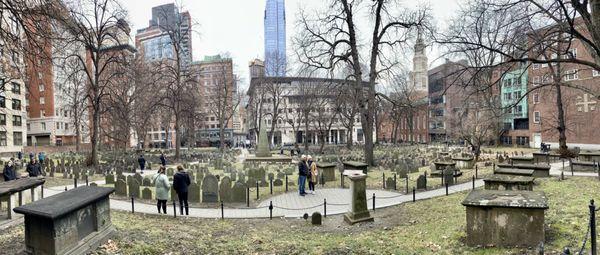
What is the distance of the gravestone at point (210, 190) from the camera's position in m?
13.9

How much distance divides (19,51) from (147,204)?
7803 millimetres

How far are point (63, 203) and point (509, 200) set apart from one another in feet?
25.8

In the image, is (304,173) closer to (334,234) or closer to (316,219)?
(316,219)

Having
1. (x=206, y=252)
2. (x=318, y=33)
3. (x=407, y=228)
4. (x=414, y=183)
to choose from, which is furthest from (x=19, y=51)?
(x=318, y=33)

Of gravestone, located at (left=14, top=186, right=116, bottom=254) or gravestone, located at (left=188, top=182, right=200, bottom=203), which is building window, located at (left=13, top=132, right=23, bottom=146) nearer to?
gravestone, located at (left=188, top=182, right=200, bottom=203)

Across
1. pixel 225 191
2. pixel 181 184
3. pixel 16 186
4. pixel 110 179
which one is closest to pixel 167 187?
pixel 181 184

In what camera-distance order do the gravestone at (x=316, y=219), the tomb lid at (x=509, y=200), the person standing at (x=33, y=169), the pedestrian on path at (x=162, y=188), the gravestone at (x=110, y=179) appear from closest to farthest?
the tomb lid at (x=509, y=200), the gravestone at (x=316, y=219), the pedestrian on path at (x=162, y=188), the gravestone at (x=110, y=179), the person standing at (x=33, y=169)

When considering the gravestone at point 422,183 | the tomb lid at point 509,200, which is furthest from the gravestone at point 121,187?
the tomb lid at point 509,200

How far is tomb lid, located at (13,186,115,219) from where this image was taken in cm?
553

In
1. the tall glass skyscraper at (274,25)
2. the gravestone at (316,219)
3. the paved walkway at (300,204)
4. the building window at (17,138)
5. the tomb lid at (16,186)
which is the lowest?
the paved walkway at (300,204)

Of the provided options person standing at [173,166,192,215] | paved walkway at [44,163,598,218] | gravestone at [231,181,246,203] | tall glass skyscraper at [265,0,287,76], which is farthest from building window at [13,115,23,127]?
tall glass skyscraper at [265,0,287,76]

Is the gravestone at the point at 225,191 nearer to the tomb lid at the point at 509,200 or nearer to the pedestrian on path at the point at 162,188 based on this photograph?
the pedestrian on path at the point at 162,188

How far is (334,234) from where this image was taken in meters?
9.00

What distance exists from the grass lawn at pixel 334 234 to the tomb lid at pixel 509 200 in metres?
0.72
